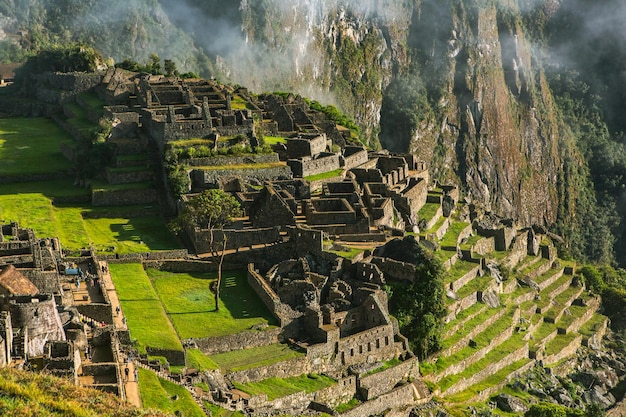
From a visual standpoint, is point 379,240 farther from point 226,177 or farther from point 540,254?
point 540,254

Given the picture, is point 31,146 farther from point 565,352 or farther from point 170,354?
point 565,352

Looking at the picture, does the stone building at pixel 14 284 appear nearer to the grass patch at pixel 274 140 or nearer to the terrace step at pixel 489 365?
the terrace step at pixel 489 365

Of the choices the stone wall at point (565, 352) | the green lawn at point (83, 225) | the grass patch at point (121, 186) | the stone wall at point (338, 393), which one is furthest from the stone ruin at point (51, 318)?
the stone wall at point (565, 352)

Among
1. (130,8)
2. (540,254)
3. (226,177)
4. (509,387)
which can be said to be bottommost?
(509,387)

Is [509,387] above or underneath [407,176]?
underneath

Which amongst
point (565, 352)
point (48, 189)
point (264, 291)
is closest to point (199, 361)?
point (264, 291)

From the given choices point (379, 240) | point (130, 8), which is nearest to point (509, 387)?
point (379, 240)

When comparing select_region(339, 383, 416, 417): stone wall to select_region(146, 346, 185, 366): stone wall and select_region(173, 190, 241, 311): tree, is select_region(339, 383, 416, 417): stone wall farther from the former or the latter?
select_region(173, 190, 241, 311): tree
